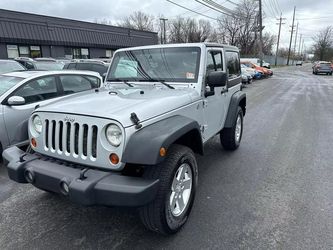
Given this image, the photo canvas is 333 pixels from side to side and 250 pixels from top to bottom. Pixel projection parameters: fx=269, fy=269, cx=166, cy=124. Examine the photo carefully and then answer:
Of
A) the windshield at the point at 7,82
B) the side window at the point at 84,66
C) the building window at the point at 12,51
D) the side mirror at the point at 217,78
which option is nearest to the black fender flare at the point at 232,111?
the side mirror at the point at 217,78

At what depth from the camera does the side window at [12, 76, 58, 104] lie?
15.8ft

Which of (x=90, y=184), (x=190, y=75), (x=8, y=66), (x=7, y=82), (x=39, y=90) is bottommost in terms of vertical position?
(x=90, y=184)

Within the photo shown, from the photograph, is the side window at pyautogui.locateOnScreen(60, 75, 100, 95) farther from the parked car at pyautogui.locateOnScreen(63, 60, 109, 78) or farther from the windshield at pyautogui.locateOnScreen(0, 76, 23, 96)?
the parked car at pyautogui.locateOnScreen(63, 60, 109, 78)

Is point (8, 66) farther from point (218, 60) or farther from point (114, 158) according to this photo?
point (114, 158)

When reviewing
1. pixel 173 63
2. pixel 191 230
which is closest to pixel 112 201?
pixel 191 230

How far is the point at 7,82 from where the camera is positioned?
16.6 ft

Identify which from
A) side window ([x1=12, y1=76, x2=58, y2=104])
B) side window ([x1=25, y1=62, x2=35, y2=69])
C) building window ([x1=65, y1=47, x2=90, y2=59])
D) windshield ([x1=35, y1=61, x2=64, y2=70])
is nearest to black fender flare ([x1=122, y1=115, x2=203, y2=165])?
side window ([x1=12, y1=76, x2=58, y2=104])

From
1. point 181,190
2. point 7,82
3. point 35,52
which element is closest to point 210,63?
point 181,190

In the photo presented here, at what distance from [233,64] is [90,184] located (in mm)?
3822

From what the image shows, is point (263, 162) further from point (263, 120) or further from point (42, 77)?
point (42, 77)

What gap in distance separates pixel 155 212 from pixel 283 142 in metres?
4.32

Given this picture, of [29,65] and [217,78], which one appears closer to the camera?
[217,78]

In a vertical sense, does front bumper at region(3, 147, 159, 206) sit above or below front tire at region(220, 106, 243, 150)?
above

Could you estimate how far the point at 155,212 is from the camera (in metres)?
2.44
